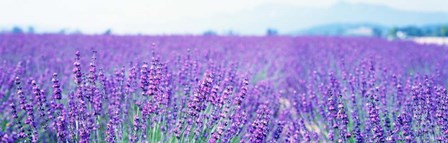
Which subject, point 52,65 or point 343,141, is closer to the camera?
point 343,141

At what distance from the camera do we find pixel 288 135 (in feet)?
8.63

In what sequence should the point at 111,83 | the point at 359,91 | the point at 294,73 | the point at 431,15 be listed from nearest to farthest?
the point at 111,83, the point at 359,91, the point at 294,73, the point at 431,15

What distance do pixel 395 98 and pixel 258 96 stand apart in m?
1.06

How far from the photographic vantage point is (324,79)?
186 inches

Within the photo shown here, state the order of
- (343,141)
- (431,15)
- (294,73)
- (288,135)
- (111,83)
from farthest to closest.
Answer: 1. (431,15)
2. (294,73)
3. (111,83)
4. (288,135)
5. (343,141)

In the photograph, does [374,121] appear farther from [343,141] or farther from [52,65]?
[52,65]

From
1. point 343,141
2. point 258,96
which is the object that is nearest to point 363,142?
point 343,141

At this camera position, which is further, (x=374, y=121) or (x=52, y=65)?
(x=52, y=65)

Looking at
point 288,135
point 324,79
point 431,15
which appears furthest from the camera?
point 431,15

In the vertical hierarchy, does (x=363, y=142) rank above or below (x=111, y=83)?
below

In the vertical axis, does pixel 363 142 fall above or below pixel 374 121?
below

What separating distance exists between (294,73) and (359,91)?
7.68 feet

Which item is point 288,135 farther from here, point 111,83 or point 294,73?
point 294,73

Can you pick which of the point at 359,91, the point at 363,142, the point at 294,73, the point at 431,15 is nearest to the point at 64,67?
the point at 294,73
